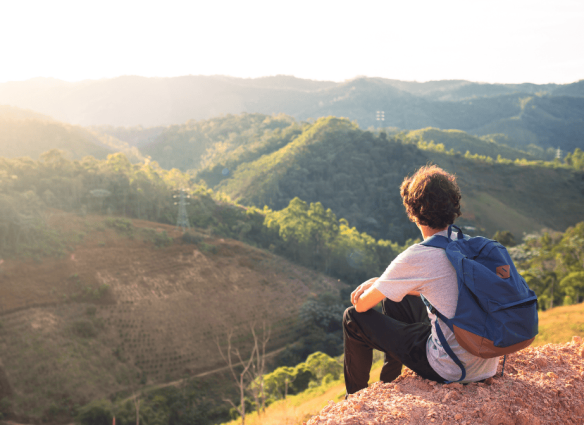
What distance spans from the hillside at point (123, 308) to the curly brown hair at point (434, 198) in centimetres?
1776

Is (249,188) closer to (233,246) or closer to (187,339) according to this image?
(233,246)

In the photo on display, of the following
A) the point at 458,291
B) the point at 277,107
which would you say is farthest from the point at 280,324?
the point at 277,107

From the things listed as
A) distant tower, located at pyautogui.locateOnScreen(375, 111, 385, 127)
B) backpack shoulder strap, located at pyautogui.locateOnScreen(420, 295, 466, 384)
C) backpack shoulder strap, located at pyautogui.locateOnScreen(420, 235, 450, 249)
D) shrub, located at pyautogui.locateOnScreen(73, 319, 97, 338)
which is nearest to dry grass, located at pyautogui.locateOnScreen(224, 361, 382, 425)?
backpack shoulder strap, located at pyautogui.locateOnScreen(420, 295, 466, 384)

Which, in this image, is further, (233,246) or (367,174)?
(367,174)

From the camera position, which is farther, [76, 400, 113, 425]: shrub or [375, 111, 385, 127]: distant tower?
[375, 111, 385, 127]: distant tower

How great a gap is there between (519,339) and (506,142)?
5938 inches

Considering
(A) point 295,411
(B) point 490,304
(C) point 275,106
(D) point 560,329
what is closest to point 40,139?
(A) point 295,411

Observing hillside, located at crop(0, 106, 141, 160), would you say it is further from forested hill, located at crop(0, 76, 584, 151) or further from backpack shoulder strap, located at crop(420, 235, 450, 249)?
forested hill, located at crop(0, 76, 584, 151)

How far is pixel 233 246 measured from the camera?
30828 mm

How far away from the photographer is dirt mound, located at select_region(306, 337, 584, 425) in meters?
2.05

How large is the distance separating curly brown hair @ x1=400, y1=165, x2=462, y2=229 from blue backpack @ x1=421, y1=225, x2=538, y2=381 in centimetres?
18

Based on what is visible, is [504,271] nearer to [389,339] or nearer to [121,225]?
[389,339]

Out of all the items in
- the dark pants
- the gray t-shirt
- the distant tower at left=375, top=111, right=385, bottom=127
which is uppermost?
the distant tower at left=375, top=111, right=385, bottom=127

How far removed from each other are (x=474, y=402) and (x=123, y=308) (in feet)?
74.1
